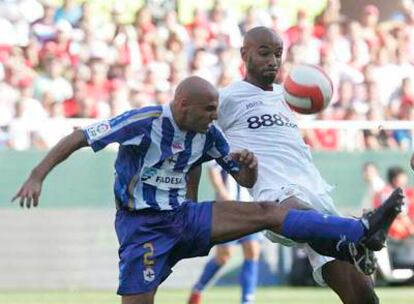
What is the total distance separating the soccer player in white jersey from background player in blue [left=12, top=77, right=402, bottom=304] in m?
0.61

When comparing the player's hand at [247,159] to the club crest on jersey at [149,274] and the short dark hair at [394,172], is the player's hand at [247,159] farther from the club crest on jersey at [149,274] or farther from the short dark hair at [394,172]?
the short dark hair at [394,172]

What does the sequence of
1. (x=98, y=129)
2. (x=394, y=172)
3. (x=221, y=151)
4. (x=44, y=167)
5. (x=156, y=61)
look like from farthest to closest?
(x=156, y=61), (x=394, y=172), (x=221, y=151), (x=98, y=129), (x=44, y=167)

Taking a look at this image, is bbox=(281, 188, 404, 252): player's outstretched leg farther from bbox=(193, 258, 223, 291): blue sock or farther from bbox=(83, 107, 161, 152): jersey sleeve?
bbox=(193, 258, 223, 291): blue sock

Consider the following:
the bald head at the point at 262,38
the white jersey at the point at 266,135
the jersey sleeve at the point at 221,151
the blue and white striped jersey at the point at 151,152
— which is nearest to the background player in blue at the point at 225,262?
the white jersey at the point at 266,135

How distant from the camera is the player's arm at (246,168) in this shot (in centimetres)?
857

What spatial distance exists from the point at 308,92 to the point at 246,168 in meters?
0.92

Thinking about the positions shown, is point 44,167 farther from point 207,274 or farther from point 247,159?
point 207,274

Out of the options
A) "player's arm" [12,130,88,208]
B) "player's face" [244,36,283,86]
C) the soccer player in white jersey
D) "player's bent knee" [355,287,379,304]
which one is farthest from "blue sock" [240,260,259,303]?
"player's arm" [12,130,88,208]

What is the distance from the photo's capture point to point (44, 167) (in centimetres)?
826

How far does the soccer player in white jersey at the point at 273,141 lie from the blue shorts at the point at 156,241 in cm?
79

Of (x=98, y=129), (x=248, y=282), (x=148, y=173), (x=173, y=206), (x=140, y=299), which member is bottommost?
(x=248, y=282)

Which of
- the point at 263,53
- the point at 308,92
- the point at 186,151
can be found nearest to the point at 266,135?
the point at 308,92

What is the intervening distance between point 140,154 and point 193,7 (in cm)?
1142

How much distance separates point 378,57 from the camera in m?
19.9
